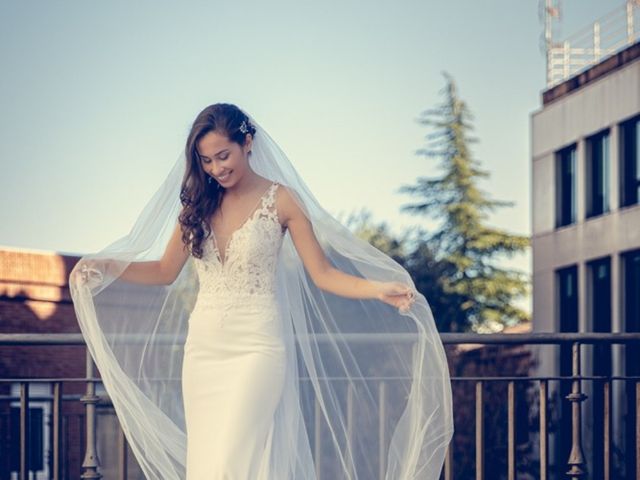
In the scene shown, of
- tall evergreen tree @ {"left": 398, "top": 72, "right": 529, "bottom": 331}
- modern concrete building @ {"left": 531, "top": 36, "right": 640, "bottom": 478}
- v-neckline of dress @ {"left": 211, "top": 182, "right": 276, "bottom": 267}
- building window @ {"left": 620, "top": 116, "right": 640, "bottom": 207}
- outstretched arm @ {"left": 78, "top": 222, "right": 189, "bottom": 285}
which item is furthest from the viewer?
tall evergreen tree @ {"left": 398, "top": 72, "right": 529, "bottom": 331}

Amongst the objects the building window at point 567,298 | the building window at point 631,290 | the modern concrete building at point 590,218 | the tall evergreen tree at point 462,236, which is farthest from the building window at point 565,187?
the tall evergreen tree at point 462,236

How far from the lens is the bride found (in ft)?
16.3

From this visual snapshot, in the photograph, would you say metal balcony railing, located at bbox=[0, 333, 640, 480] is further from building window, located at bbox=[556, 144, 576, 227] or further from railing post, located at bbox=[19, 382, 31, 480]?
building window, located at bbox=[556, 144, 576, 227]

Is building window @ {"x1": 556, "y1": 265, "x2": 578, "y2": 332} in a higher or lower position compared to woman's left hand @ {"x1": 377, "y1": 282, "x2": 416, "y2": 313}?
higher

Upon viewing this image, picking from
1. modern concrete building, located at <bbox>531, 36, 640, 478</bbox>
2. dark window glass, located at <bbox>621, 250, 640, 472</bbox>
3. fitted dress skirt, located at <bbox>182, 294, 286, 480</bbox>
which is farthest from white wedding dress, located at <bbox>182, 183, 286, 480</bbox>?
dark window glass, located at <bbox>621, 250, 640, 472</bbox>

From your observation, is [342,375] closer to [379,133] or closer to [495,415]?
[495,415]

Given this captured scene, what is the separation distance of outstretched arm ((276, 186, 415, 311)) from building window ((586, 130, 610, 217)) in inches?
807

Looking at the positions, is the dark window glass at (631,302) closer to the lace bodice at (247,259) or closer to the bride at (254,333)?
the bride at (254,333)

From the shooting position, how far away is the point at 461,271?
52000mm

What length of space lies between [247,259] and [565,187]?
23.1 meters

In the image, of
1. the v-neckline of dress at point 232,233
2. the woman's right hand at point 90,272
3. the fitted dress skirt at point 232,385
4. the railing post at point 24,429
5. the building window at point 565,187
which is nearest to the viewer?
the fitted dress skirt at point 232,385

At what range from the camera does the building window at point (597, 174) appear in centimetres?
2520

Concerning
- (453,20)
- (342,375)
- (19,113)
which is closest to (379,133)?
(453,20)

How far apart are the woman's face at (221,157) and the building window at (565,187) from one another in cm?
2261
